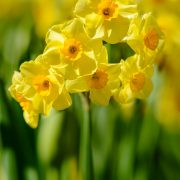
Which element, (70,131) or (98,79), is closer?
(98,79)

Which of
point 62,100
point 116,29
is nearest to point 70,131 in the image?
point 62,100

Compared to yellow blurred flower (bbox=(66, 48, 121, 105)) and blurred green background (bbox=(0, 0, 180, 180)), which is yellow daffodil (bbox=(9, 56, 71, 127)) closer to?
yellow blurred flower (bbox=(66, 48, 121, 105))

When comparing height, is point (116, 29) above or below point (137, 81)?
above

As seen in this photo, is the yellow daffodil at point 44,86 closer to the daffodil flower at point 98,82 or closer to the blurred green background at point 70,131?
the daffodil flower at point 98,82

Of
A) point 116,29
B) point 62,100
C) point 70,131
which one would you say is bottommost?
point 70,131

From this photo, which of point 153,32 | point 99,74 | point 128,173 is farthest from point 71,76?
point 128,173

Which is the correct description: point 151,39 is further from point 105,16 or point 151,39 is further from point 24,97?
point 24,97
